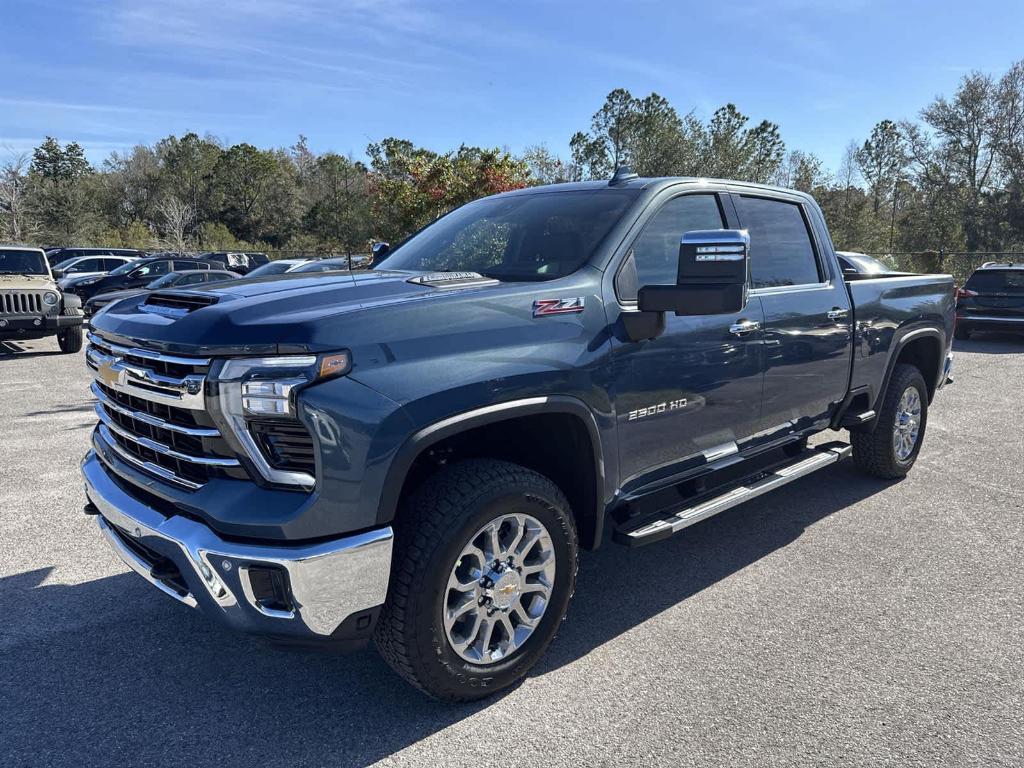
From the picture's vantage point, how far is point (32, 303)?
11.9 meters

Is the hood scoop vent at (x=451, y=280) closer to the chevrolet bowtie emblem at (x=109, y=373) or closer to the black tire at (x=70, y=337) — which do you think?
the chevrolet bowtie emblem at (x=109, y=373)

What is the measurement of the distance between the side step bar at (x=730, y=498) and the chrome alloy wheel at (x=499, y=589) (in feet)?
1.61

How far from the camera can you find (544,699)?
2.87m

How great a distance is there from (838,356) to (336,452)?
11.0 feet

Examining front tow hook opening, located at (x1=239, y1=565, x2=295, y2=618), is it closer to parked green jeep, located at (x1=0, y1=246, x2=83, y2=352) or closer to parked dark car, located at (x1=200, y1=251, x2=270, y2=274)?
parked green jeep, located at (x1=0, y1=246, x2=83, y2=352)

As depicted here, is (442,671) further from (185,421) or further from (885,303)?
(885,303)

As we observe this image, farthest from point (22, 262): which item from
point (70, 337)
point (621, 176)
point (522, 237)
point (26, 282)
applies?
point (621, 176)

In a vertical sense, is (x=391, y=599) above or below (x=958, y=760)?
above

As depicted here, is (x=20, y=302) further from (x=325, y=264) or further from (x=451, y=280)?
(x=451, y=280)

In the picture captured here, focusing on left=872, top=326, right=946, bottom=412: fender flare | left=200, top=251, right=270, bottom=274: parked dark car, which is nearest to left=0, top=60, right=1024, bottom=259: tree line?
left=200, top=251, right=270, bottom=274: parked dark car

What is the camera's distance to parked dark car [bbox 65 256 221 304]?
18906 millimetres

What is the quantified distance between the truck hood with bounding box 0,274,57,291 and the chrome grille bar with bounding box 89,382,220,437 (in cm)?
1043

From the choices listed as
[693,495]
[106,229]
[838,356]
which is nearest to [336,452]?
[693,495]

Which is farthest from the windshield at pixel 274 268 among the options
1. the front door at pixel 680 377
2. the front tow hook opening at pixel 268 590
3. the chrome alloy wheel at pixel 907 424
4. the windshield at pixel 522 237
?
the front tow hook opening at pixel 268 590
